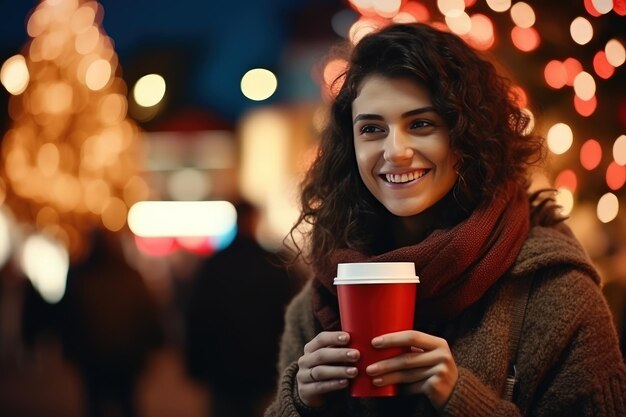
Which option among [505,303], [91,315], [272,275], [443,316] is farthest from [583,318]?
[91,315]

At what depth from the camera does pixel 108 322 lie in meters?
→ 7.37

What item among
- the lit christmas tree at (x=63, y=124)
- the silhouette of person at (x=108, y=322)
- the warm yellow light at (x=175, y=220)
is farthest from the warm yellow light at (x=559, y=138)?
the warm yellow light at (x=175, y=220)

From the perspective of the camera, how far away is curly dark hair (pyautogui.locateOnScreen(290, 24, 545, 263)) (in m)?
2.58

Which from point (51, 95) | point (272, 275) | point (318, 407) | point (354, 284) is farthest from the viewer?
point (51, 95)

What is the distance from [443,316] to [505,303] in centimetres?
18

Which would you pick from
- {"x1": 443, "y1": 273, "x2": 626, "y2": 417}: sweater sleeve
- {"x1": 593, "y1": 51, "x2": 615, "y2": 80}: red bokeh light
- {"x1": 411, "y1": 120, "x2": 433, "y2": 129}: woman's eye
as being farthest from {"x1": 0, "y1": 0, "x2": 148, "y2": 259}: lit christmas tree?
{"x1": 443, "y1": 273, "x2": 626, "y2": 417}: sweater sleeve

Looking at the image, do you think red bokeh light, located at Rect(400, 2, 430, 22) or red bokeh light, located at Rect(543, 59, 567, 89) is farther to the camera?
red bokeh light, located at Rect(400, 2, 430, 22)

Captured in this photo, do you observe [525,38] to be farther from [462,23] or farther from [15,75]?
[15,75]

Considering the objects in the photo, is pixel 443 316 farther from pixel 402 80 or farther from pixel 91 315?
pixel 91 315

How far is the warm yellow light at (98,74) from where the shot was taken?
13.8 meters

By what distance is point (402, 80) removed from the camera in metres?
2.59

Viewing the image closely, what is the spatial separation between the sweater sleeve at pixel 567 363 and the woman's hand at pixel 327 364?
0.31 m

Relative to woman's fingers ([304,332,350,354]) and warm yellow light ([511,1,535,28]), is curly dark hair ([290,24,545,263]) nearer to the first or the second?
woman's fingers ([304,332,350,354])

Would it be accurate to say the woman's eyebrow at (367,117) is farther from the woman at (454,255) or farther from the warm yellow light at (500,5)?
the warm yellow light at (500,5)
